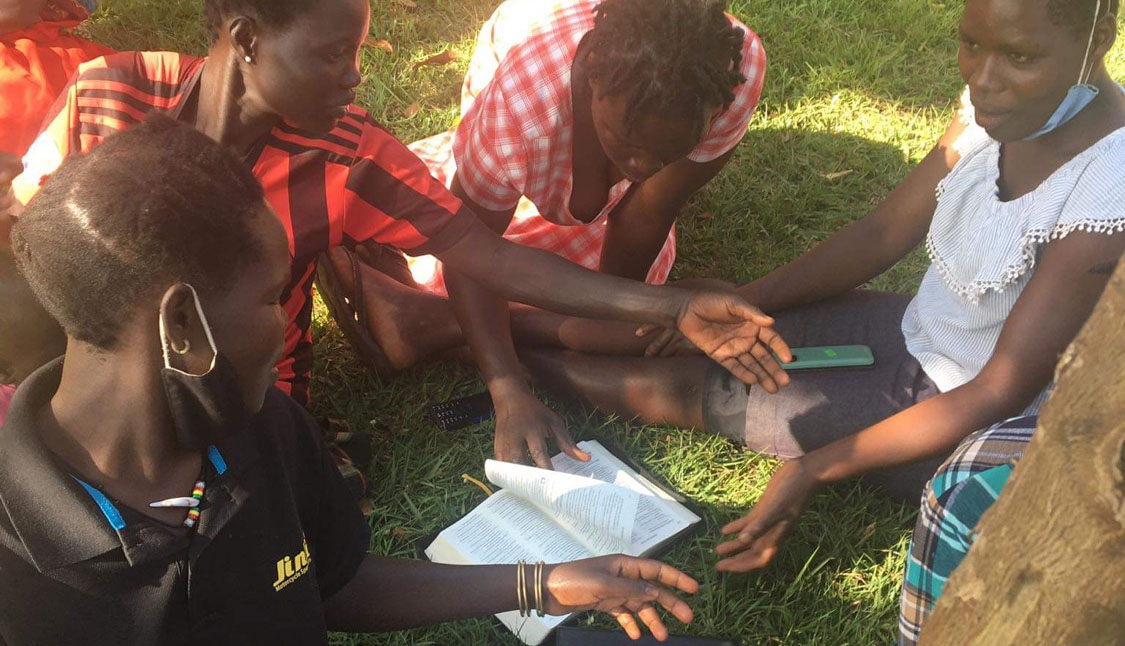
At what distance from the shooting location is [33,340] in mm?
2031

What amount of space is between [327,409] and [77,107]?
47.7 inches

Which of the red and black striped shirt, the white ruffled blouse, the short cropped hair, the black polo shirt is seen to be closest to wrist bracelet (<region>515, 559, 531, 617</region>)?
the black polo shirt

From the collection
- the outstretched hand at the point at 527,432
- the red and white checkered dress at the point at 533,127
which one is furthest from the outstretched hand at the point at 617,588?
the red and white checkered dress at the point at 533,127

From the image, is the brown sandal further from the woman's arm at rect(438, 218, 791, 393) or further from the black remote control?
the woman's arm at rect(438, 218, 791, 393)

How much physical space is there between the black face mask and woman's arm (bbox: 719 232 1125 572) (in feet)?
4.47

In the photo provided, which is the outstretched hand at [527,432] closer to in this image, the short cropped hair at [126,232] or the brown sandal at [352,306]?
the brown sandal at [352,306]

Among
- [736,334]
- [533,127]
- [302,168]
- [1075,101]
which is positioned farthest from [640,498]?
[1075,101]

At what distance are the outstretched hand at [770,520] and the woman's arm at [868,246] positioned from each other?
0.68 m

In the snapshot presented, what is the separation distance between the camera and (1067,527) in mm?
985

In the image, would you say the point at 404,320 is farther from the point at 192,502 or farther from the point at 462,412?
the point at 192,502

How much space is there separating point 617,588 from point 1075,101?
1423 mm

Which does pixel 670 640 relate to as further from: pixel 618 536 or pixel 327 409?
pixel 327 409

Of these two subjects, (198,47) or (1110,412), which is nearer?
(1110,412)

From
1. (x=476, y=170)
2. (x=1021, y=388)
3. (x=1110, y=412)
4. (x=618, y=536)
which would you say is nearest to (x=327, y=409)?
(x=476, y=170)
